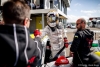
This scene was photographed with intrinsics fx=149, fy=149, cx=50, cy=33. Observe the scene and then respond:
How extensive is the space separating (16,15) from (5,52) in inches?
10.6

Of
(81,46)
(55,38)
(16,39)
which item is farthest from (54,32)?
(16,39)

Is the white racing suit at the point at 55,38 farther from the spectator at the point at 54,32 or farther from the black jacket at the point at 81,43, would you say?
the black jacket at the point at 81,43

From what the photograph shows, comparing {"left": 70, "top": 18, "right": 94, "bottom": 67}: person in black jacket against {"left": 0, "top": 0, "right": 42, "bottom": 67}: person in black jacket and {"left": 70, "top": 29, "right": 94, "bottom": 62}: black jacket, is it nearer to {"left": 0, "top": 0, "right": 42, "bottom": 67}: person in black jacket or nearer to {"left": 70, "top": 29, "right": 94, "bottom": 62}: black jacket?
{"left": 70, "top": 29, "right": 94, "bottom": 62}: black jacket

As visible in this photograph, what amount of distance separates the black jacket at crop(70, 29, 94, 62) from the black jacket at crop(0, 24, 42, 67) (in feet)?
4.10

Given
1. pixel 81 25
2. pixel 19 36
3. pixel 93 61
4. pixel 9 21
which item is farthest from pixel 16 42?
pixel 81 25

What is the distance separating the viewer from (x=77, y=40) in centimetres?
219

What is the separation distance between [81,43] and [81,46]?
6cm

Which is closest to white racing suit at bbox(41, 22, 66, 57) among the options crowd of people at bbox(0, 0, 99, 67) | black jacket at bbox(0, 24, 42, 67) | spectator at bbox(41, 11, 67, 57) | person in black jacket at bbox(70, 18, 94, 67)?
spectator at bbox(41, 11, 67, 57)

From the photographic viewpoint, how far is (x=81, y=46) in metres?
2.27

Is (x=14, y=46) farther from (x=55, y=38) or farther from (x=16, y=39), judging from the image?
(x=55, y=38)

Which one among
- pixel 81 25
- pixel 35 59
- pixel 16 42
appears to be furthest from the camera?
pixel 81 25

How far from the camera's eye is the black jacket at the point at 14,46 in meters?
1.01

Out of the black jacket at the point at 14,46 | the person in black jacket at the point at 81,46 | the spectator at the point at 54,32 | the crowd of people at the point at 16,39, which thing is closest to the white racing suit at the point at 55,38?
the spectator at the point at 54,32

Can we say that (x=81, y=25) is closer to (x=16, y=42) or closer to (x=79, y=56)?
(x=79, y=56)
